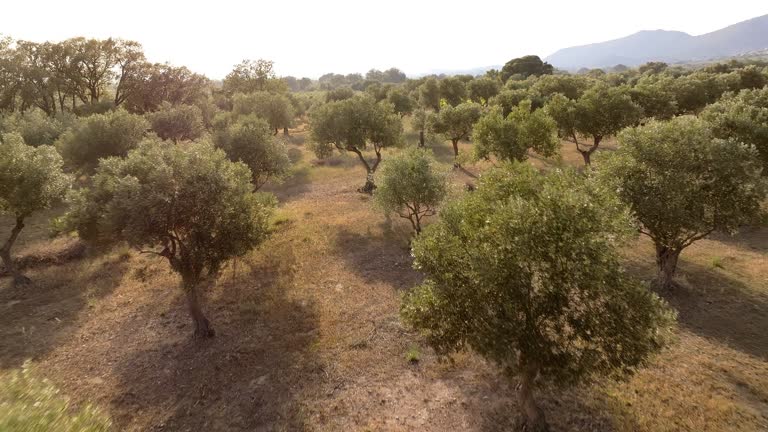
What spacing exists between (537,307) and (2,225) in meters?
50.2

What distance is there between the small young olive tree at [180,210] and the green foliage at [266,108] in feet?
171

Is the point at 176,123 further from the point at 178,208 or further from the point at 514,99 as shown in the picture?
the point at 514,99

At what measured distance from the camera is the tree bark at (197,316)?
2270 centimetres

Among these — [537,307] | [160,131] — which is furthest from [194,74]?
[537,307]

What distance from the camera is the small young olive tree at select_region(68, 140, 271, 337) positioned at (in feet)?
67.4

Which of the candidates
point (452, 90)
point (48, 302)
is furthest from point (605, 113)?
point (48, 302)

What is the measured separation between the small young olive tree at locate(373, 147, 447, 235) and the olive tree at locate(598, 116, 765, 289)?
1308cm

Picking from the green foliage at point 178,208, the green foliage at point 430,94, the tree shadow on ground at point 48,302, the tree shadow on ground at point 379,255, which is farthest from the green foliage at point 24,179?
the green foliage at point 430,94

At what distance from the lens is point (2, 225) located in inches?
1501

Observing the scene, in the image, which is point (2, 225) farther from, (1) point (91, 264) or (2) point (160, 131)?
(2) point (160, 131)

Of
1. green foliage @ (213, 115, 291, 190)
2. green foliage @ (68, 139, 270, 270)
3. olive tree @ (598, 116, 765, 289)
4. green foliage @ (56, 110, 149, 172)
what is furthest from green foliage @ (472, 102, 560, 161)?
green foliage @ (56, 110, 149, 172)

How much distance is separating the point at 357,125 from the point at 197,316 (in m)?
30.2

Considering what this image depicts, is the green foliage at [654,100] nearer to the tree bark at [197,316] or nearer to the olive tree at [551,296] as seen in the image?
the olive tree at [551,296]

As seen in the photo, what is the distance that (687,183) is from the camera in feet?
74.4
